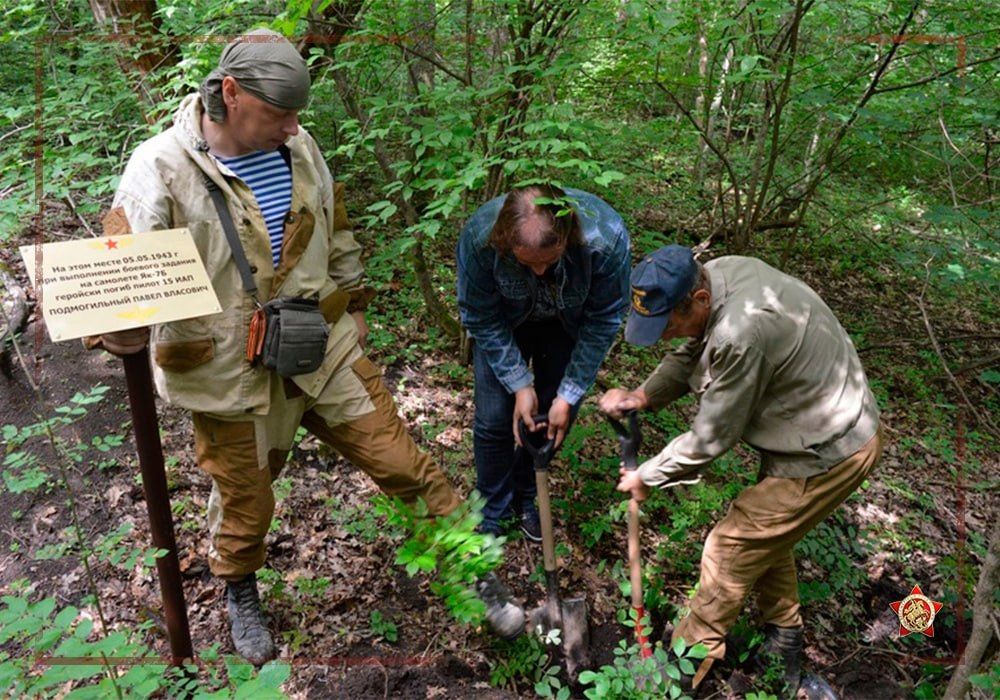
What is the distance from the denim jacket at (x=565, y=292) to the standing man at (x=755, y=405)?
0.35 meters

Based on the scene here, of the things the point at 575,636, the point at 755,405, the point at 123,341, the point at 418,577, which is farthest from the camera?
the point at 418,577

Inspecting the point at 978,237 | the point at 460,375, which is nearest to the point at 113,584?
the point at 460,375

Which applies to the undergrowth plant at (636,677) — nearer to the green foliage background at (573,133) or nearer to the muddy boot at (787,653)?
the green foliage background at (573,133)

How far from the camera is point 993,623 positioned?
7.69 ft

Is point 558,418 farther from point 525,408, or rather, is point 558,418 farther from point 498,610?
point 498,610

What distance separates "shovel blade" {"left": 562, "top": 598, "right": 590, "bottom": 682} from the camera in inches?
120

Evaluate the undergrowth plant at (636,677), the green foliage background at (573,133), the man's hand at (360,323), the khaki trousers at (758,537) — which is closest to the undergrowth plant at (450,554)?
the green foliage background at (573,133)

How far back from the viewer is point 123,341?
76.2 inches

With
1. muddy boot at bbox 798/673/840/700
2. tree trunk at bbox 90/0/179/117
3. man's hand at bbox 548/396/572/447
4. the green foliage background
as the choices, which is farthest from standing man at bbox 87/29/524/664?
tree trunk at bbox 90/0/179/117

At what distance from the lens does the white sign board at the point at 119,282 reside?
1.73 meters

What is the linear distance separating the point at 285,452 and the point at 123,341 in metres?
1.01

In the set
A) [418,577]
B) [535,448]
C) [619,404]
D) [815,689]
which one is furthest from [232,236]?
[815,689]

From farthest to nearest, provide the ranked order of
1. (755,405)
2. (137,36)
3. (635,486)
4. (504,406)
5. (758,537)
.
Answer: (137,36)
(504,406)
(635,486)
(758,537)
(755,405)

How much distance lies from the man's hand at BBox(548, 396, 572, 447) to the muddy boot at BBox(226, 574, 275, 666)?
62.3 inches
